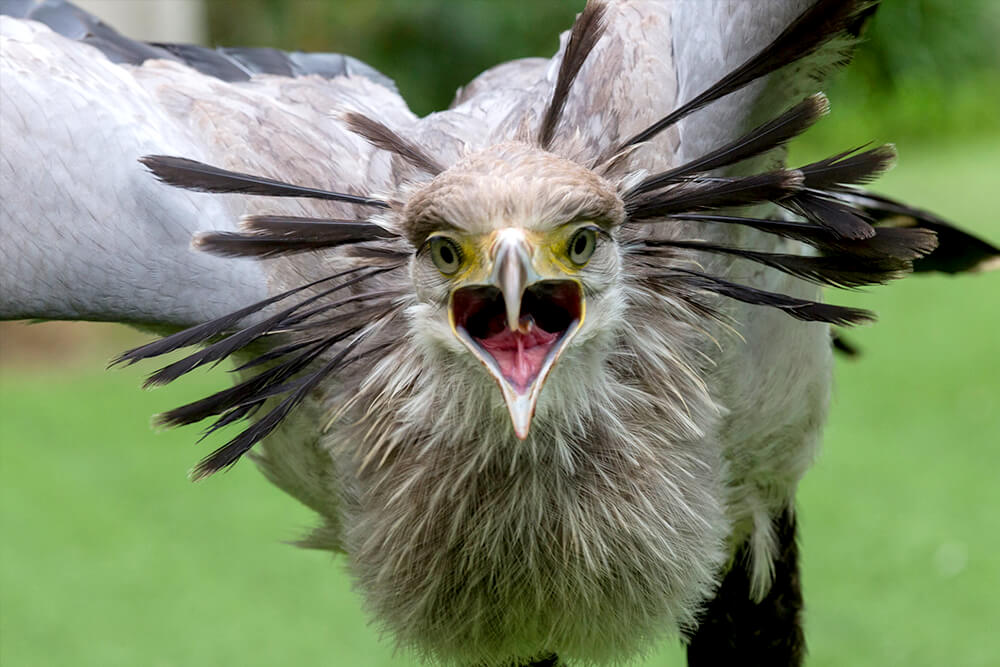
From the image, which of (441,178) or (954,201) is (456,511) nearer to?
(441,178)

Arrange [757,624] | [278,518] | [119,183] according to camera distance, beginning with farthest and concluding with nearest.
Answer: [278,518]
[757,624]
[119,183]

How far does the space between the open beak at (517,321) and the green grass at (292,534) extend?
138cm

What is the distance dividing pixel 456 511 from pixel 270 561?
2.68 meters

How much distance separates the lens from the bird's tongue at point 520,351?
5.70ft

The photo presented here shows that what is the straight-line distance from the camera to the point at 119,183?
2.43 meters

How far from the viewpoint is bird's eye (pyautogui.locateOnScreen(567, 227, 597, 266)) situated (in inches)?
73.1

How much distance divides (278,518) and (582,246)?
131 inches

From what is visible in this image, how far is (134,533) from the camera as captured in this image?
4.88 metres

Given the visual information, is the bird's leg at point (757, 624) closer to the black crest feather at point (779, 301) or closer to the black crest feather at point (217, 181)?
the black crest feather at point (779, 301)

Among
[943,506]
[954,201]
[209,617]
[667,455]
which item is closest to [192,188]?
[667,455]

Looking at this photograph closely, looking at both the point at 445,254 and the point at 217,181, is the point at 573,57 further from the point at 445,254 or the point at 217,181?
the point at 217,181

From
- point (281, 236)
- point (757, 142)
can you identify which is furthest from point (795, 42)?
point (281, 236)

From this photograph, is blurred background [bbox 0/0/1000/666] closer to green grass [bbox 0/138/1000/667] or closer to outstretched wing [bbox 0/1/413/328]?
green grass [bbox 0/138/1000/667]

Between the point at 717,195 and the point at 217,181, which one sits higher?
the point at 717,195
